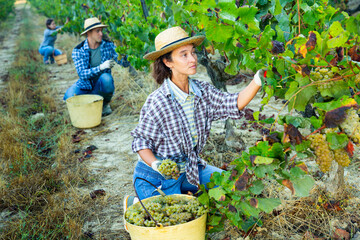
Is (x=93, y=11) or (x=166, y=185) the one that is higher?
(x=93, y=11)

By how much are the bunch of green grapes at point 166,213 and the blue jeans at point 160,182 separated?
0.35 m

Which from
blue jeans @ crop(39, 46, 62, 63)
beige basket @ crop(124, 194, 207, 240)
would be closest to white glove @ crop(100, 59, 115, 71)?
beige basket @ crop(124, 194, 207, 240)

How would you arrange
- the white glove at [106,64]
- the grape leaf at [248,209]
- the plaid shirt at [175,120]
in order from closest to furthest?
the grape leaf at [248,209] → the plaid shirt at [175,120] → the white glove at [106,64]

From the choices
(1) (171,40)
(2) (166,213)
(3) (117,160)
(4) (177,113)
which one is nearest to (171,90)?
(4) (177,113)

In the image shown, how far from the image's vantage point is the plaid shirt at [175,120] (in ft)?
7.33

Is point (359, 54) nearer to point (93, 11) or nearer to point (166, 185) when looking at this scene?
point (166, 185)

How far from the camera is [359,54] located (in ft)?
4.43

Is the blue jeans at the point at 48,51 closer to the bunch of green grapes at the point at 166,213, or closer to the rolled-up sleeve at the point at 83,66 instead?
the rolled-up sleeve at the point at 83,66

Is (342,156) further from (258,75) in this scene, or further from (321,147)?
(258,75)

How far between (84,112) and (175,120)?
2583 millimetres

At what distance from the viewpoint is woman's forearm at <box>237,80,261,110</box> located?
2008 millimetres

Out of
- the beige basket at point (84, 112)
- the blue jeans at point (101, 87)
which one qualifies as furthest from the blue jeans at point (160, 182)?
the blue jeans at point (101, 87)

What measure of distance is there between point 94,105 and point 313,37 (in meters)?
3.64

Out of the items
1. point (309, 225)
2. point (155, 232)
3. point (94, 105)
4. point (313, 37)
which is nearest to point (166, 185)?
point (155, 232)
